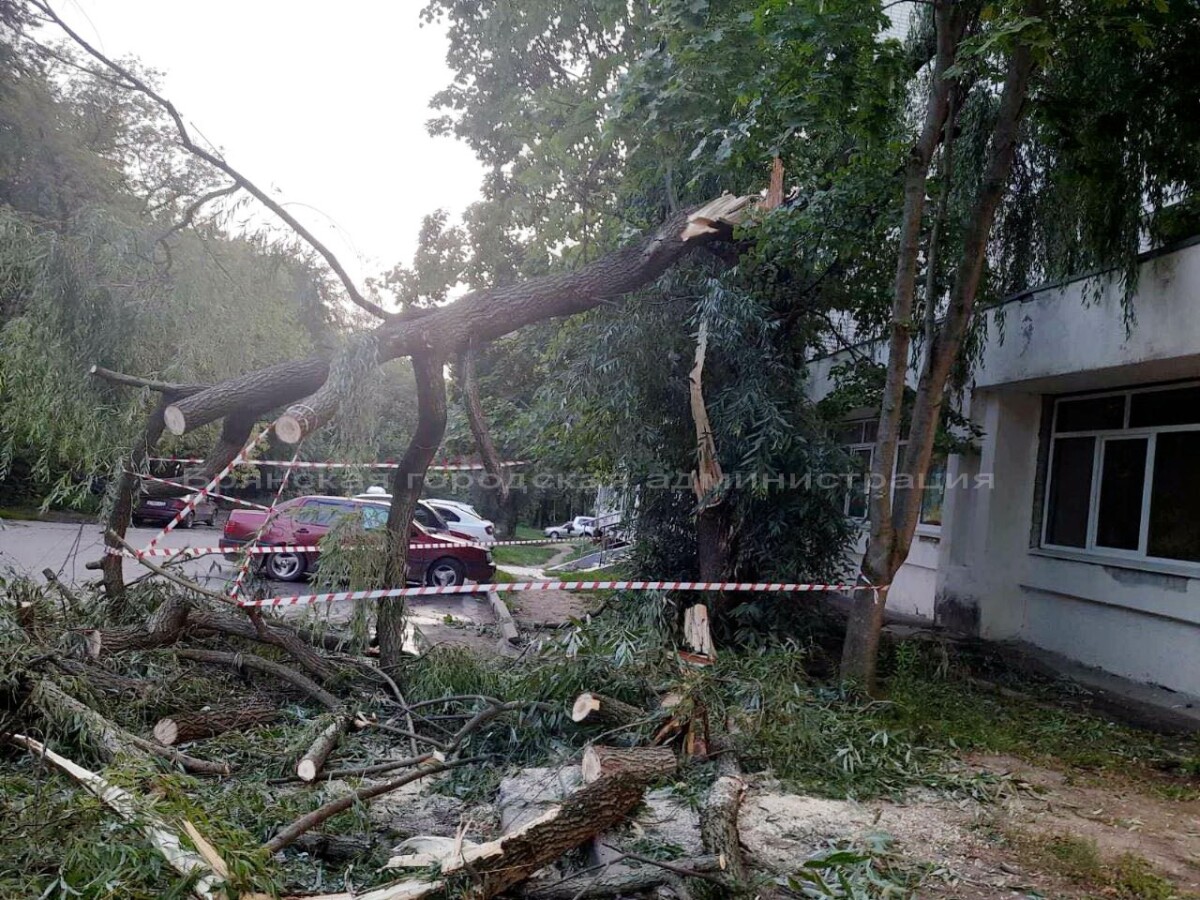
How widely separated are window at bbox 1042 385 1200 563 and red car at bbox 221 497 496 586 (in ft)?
24.7

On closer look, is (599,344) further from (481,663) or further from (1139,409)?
(1139,409)

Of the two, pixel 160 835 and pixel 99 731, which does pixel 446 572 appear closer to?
pixel 99 731

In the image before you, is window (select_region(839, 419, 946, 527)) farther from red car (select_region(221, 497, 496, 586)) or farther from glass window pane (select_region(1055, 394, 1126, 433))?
red car (select_region(221, 497, 496, 586))

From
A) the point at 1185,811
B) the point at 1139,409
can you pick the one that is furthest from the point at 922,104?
the point at 1185,811

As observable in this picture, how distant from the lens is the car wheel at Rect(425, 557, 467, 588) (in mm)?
13492

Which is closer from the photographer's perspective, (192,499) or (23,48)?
(192,499)

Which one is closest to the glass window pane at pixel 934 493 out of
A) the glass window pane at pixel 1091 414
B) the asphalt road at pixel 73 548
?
the glass window pane at pixel 1091 414

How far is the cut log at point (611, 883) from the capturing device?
3480 millimetres

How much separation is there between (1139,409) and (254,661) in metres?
8.65

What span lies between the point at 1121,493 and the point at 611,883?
25.6 feet

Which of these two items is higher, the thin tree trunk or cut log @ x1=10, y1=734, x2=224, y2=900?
the thin tree trunk

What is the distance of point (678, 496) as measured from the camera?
32.1ft

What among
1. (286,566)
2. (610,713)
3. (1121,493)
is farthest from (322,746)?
(1121,493)

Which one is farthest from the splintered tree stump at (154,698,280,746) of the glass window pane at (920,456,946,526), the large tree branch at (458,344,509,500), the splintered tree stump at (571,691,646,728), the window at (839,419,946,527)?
the glass window pane at (920,456,946,526)
